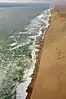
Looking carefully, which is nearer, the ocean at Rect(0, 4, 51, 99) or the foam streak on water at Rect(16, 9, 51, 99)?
the foam streak on water at Rect(16, 9, 51, 99)

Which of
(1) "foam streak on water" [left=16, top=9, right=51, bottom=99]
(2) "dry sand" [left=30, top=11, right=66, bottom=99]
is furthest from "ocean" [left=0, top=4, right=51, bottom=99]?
(2) "dry sand" [left=30, top=11, right=66, bottom=99]

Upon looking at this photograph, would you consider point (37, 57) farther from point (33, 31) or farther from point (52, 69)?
point (33, 31)

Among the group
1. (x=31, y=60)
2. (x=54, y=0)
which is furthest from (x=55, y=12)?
(x=31, y=60)

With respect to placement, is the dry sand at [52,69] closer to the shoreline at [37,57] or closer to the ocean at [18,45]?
the shoreline at [37,57]

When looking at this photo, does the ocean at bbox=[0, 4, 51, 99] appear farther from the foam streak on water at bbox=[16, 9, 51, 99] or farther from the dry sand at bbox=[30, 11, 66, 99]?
the dry sand at bbox=[30, 11, 66, 99]

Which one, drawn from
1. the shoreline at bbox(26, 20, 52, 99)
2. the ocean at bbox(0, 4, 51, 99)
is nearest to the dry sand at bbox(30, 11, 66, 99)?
the shoreline at bbox(26, 20, 52, 99)

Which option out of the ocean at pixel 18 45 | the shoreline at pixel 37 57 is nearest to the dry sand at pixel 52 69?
the shoreline at pixel 37 57

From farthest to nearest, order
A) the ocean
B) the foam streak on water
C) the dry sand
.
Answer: the ocean, the foam streak on water, the dry sand

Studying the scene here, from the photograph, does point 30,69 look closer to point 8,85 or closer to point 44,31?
point 8,85

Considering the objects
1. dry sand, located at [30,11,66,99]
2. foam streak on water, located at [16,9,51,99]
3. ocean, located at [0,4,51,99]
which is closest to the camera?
dry sand, located at [30,11,66,99]
